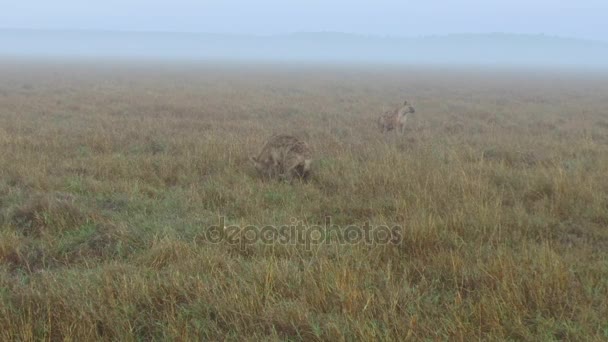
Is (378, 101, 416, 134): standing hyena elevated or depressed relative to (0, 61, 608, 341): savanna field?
elevated

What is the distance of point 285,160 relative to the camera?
24.0ft

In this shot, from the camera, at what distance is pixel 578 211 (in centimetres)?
561

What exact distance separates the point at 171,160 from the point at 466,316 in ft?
19.6

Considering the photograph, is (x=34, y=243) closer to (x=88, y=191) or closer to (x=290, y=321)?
(x=88, y=191)

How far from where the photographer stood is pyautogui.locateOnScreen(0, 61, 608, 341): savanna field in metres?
3.30
